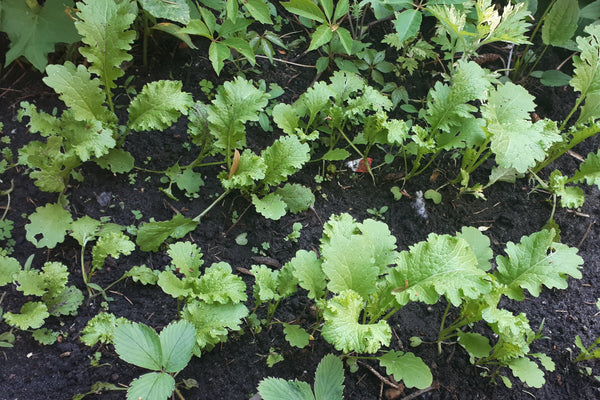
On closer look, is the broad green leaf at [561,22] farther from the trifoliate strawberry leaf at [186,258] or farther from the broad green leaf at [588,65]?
the trifoliate strawberry leaf at [186,258]

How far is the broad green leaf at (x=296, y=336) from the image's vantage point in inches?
79.4

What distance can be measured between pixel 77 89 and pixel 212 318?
1.33 metres

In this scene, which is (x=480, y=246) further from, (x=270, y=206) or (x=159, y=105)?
(x=159, y=105)

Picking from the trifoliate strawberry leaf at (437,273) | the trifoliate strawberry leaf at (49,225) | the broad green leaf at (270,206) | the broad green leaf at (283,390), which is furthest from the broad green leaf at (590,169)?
the trifoliate strawberry leaf at (49,225)

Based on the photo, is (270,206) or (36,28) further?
(36,28)

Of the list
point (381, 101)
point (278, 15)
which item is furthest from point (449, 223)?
point (278, 15)

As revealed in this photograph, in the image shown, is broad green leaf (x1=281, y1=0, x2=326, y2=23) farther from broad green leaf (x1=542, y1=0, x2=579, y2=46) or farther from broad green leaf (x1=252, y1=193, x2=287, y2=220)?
broad green leaf (x1=542, y1=0, x2=579, y2=46)

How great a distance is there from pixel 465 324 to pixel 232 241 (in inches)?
45.3

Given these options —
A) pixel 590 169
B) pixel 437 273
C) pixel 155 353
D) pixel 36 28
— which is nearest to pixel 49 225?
pixel 155 353

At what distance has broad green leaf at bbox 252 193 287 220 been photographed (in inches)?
93.0

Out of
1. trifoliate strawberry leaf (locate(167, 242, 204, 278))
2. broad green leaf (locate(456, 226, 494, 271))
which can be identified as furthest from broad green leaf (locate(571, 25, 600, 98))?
trifoliate strawberry leaf (locate(167, 242, 204, 278))

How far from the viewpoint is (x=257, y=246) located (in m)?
2.43

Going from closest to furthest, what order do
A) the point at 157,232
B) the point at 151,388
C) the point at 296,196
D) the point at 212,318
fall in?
the point at 151,388 < the point at 212,318 < the point at 157,232 < the point at 296,196

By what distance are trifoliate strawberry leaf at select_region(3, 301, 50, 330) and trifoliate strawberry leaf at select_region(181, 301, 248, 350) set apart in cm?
56
